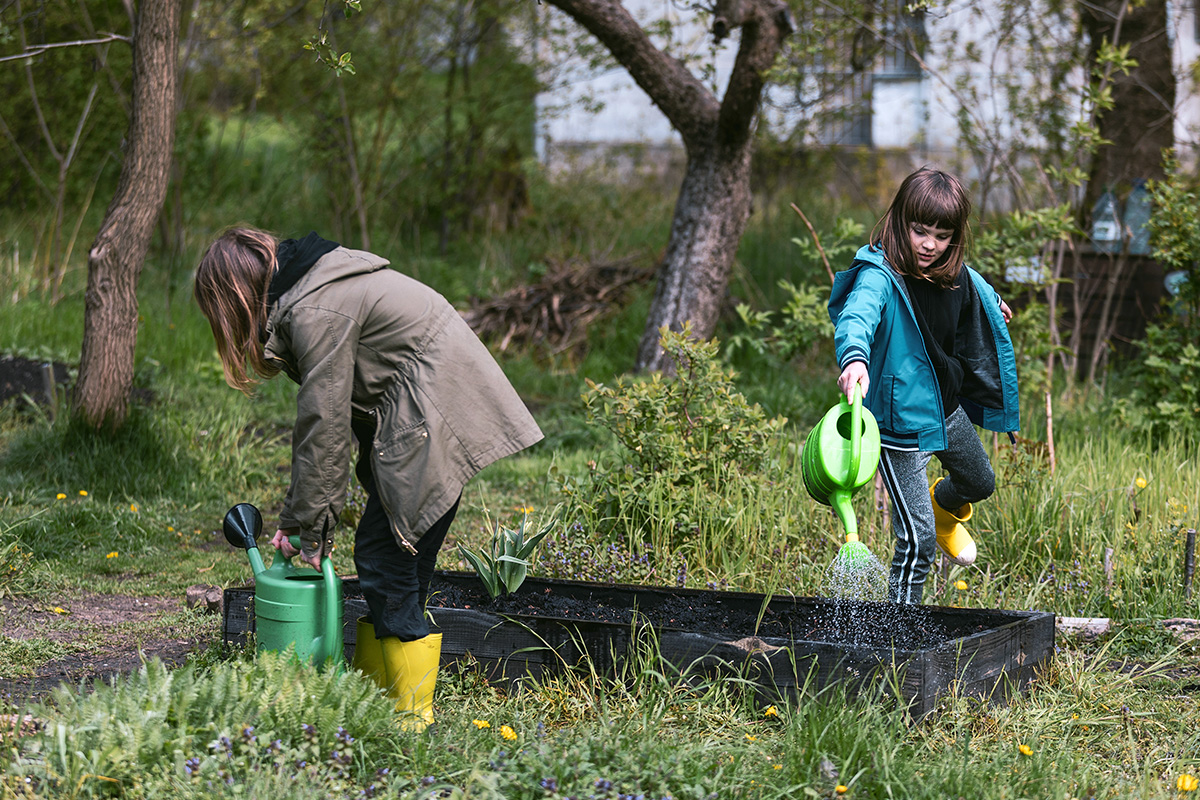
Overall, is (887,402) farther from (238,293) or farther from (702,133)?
(702,133)

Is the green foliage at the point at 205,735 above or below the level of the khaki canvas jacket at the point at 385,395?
below

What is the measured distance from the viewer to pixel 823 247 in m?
5.08

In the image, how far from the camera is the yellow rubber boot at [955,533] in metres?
3.55

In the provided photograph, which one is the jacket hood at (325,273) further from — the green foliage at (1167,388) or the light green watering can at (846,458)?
the green foliage at (1167,388)

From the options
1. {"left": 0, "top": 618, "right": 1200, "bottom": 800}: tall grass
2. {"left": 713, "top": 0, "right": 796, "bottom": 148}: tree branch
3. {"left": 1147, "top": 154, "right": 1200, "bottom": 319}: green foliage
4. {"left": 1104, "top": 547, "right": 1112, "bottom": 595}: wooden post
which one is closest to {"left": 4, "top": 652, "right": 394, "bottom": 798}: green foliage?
{"left": 0, "top": 618, "right": 1200, "bottom": 800}: tall grass

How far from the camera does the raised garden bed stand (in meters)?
2.84

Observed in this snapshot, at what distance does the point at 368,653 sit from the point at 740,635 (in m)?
1.07

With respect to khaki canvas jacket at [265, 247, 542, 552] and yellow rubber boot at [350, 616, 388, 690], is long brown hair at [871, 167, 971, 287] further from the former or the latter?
yellow rubber boot at [350, 616, 388, 690]

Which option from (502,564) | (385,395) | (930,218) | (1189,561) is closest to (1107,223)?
(1189,561)

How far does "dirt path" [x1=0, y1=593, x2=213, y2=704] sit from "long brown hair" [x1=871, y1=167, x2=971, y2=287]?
8.33 ft

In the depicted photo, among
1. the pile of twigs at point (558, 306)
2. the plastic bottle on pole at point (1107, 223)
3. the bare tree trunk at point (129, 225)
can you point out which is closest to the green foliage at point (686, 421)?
the bare tree trunk at point (129, 225)

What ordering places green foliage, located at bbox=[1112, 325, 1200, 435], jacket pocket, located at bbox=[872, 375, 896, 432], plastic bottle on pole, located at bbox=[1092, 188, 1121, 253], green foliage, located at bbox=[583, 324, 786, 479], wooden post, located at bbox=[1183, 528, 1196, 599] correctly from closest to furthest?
jacket pocket, located at bbox=[872, 375, 896, 432] < wooden post, located at bbox=[1183, 528, 1196, 599] < green foliage, located at bbox=[583, 324, 786, 479] < green foliage, located at bbox=[1112, 325, 1200, 435] < plastic bottle on pole, located at bbox=[1092, 188, 1121, 253]

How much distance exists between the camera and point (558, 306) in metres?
9.37

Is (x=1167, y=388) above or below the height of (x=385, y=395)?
below
